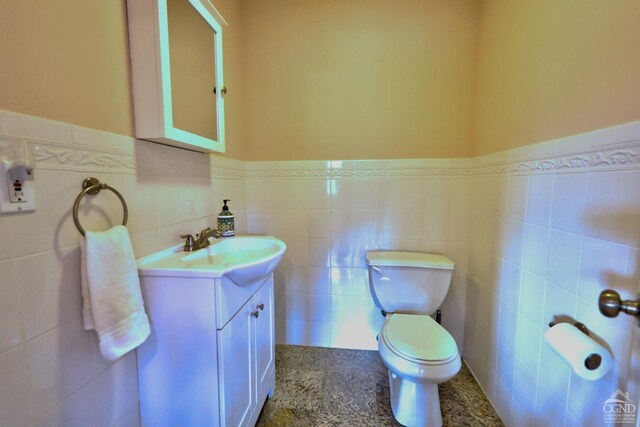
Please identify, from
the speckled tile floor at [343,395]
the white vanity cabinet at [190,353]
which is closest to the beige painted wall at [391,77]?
the white vanity cabinet at [190,353]

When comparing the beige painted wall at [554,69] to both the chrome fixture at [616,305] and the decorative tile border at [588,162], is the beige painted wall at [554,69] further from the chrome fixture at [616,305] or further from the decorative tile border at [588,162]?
the chrome fixture at [616,305]

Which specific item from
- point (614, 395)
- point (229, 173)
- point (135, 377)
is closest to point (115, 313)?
point (135, 377)

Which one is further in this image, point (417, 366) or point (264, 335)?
point (264, 335)

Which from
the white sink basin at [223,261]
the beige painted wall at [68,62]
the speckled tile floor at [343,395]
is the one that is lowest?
the speckled tile floor at [343,395]

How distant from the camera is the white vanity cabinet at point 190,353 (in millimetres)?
965

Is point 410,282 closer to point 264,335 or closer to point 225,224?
point 264,335

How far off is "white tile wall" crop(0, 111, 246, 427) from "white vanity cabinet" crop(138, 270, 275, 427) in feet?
0.26

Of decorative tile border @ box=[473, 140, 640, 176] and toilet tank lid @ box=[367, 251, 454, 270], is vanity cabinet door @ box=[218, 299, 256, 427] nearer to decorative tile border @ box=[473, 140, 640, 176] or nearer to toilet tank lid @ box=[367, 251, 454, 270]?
toilet tank lid @ box=[367, 251, 454, 270]

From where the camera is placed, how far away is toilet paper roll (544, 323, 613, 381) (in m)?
0.81

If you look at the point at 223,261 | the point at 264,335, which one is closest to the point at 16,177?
the point at 223,261

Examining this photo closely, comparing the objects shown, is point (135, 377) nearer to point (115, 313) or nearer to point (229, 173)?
point (115, 313)

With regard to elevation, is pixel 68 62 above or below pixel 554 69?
below

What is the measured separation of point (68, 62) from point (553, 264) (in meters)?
1.74

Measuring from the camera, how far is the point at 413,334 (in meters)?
1.43
